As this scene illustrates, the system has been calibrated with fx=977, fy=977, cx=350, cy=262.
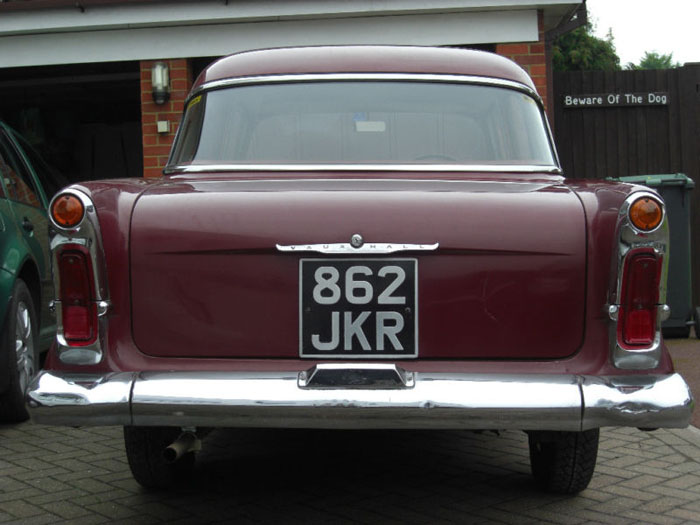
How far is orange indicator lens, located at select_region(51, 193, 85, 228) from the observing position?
3.25m

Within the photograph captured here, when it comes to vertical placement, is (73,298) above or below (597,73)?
below

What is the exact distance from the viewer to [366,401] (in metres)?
3.03

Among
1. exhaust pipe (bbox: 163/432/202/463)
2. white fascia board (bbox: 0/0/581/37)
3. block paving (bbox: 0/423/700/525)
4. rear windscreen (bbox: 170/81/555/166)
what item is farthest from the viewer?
white fascia board (bbox: 0/0/581/37)

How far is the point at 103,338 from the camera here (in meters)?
3.25

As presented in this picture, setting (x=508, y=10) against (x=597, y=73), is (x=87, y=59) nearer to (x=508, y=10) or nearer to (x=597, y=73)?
(x=508, y=10)

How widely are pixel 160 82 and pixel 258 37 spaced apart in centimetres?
102

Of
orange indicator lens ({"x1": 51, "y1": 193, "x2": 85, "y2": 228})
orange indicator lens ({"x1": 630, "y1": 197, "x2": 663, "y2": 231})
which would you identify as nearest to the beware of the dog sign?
orange indicator lens ({"x1": 630, "y1": 197, "x2": 663, "y2": 231})

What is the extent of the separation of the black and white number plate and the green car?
2.66 m

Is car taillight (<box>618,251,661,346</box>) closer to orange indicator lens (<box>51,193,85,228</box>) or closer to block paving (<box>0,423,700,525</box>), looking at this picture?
block paving (<box>0,423,700,525</box>)

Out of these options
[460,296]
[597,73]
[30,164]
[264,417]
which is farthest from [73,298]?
[597,73]

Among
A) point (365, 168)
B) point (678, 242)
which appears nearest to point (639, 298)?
point (365, 168)

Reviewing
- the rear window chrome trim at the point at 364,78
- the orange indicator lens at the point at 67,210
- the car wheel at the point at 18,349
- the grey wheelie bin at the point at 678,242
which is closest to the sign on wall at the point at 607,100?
the grey wheelie bin at the point at 678,242

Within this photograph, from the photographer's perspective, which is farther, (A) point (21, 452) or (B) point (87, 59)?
(B) point (87, 59)

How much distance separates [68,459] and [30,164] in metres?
2.40
